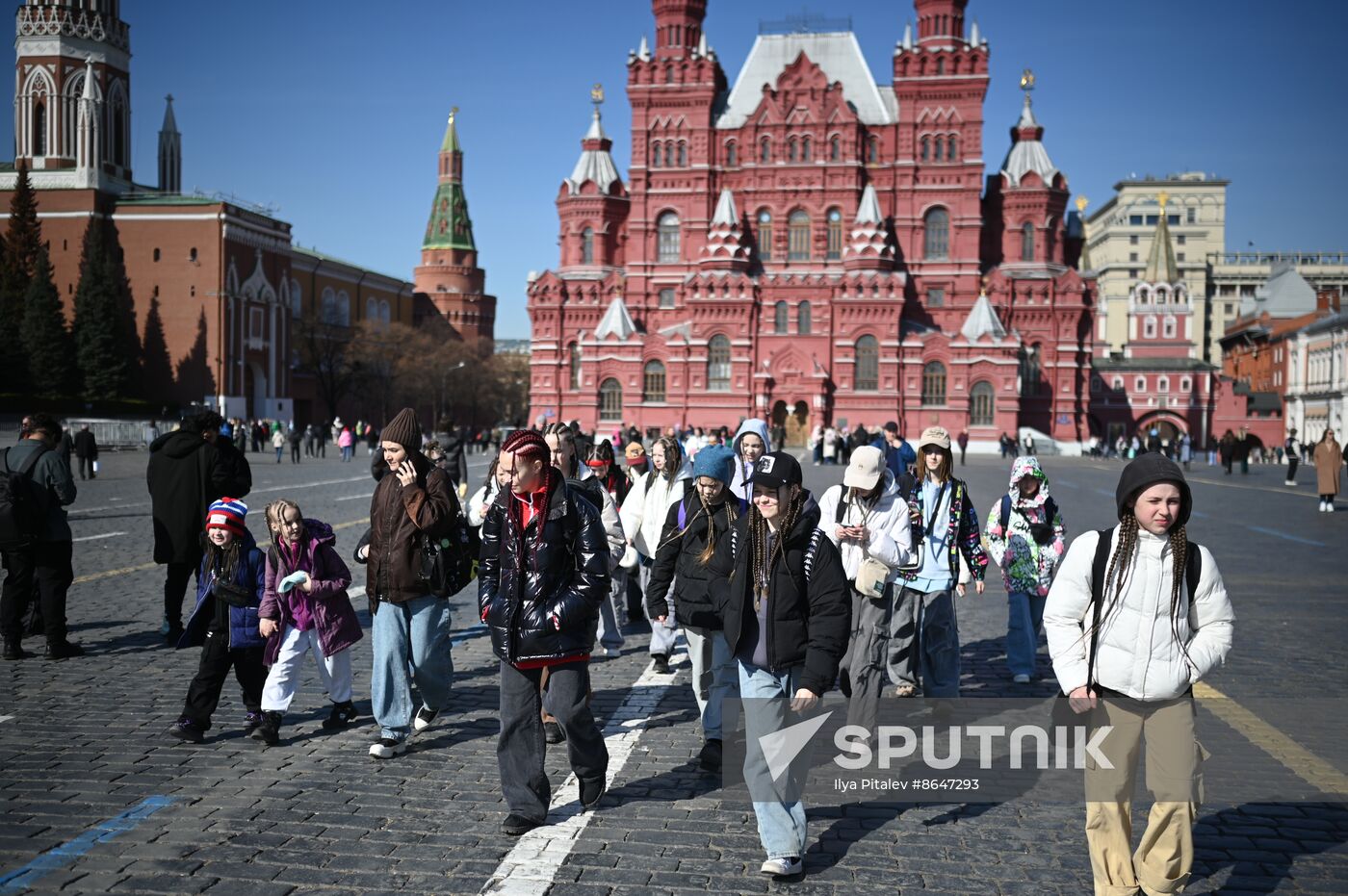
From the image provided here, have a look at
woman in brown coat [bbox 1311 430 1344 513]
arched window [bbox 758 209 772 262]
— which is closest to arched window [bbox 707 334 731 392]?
arched window [bbox 758 209 772 262]

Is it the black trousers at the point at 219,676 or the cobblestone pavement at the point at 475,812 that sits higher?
the black trousers at the point at 219,676

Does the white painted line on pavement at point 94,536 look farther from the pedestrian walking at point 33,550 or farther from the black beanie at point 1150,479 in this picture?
the black beanie at point 1150,479

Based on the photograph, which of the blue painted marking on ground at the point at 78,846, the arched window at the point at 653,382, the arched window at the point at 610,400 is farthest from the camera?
the arched window at the point at 610,400

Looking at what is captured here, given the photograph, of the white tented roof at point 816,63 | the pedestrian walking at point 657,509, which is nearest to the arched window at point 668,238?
the white tented roof at point 816,63

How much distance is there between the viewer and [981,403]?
5884 cm

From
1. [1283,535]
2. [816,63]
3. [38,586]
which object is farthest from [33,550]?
[816,63]

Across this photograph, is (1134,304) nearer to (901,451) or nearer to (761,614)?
(901,451)

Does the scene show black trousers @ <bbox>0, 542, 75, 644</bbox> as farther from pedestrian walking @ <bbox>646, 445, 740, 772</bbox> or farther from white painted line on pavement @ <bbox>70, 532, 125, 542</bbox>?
white painted line on pavement @ <bbox>70, 532, 125, 542</bbox>

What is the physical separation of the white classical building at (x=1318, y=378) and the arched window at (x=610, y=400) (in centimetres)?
4015

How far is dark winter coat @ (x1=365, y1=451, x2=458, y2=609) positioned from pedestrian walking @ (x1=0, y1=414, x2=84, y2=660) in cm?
348

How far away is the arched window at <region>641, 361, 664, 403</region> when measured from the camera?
61094 millimetres

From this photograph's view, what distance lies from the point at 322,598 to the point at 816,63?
205 feet

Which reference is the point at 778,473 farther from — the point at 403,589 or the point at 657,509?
the point at 657,509

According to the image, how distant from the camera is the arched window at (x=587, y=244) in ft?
219
